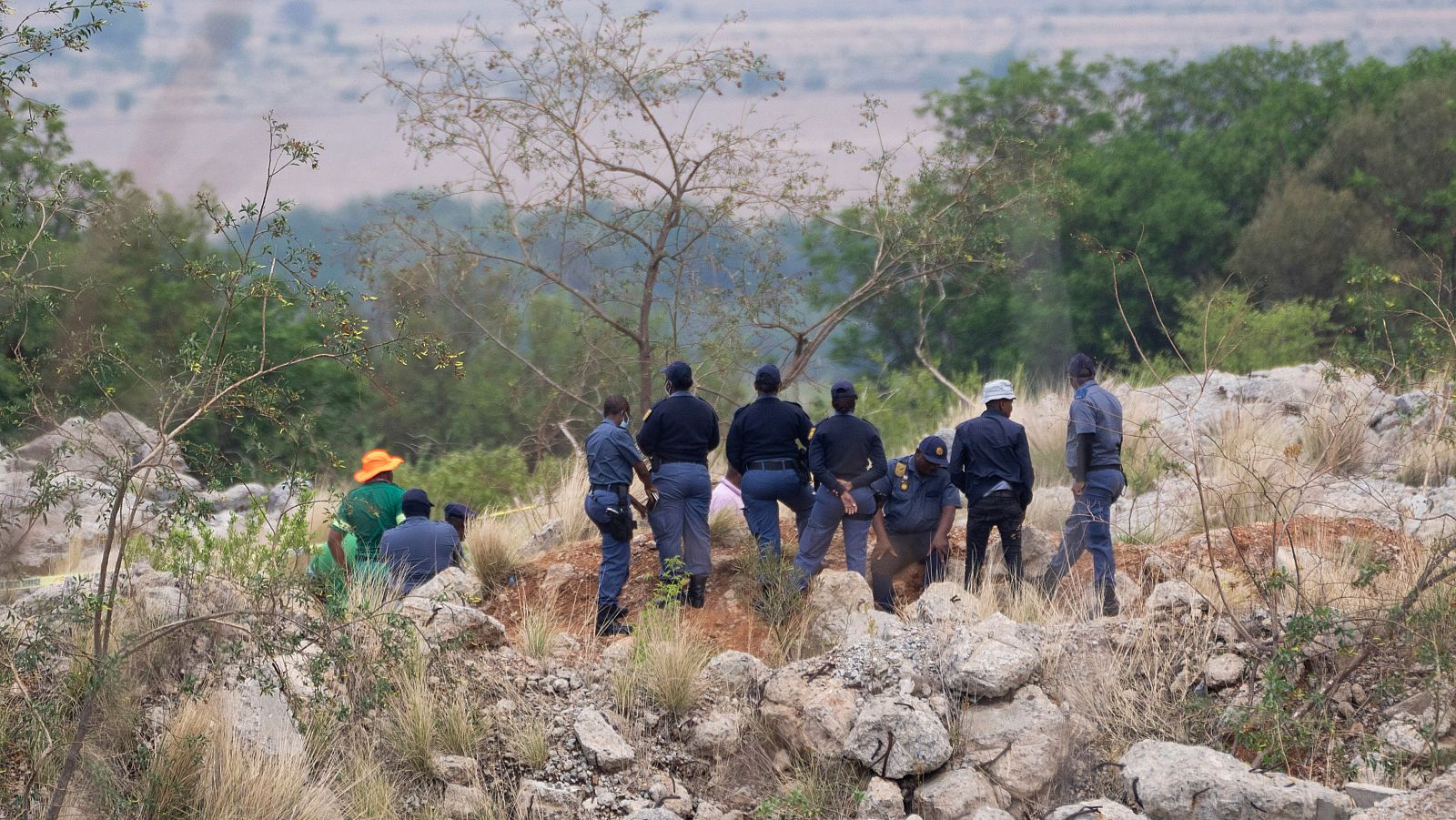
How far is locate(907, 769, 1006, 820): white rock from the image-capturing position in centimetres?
695

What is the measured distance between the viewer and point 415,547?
9367 mm

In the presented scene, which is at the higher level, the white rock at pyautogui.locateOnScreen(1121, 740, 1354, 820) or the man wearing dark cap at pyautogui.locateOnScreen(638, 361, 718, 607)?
the man wearing dark cap at pyautogui.locateOnScreen(638, 361, 718, 607)

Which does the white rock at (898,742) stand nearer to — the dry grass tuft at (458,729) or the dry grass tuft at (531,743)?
the dry grass tuft at (531,743)

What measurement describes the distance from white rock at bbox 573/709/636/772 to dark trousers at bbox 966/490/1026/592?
9.33 feet

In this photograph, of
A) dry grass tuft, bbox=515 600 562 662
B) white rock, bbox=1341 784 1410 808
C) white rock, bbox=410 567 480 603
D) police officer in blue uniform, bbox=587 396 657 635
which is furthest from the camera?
police officer in blue uniform, bbox=587 396 657 635

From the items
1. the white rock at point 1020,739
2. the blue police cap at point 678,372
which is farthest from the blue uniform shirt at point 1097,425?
the blue police cap at point 678,372

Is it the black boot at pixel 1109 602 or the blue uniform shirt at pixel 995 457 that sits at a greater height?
the blue uniform shirt at pixel 995 457

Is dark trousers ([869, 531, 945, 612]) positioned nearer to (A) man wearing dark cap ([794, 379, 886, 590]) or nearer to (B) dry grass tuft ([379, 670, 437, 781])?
(A) man wearing dark cap ([794, 379, 886, 590])

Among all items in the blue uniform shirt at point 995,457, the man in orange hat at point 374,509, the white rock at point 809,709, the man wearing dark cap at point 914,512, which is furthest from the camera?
the man wearing dark cap at point 914,512

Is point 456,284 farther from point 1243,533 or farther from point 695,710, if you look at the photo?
point 1243,533

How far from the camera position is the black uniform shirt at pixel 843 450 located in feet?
30.6

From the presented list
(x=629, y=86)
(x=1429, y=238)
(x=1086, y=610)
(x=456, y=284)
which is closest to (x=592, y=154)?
(x=629, y=86)

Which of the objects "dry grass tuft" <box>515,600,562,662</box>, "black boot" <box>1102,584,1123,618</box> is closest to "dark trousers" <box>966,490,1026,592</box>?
"black boot" <box>1102,584,1123,618</box>

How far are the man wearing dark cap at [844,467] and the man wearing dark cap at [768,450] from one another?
0.18m
